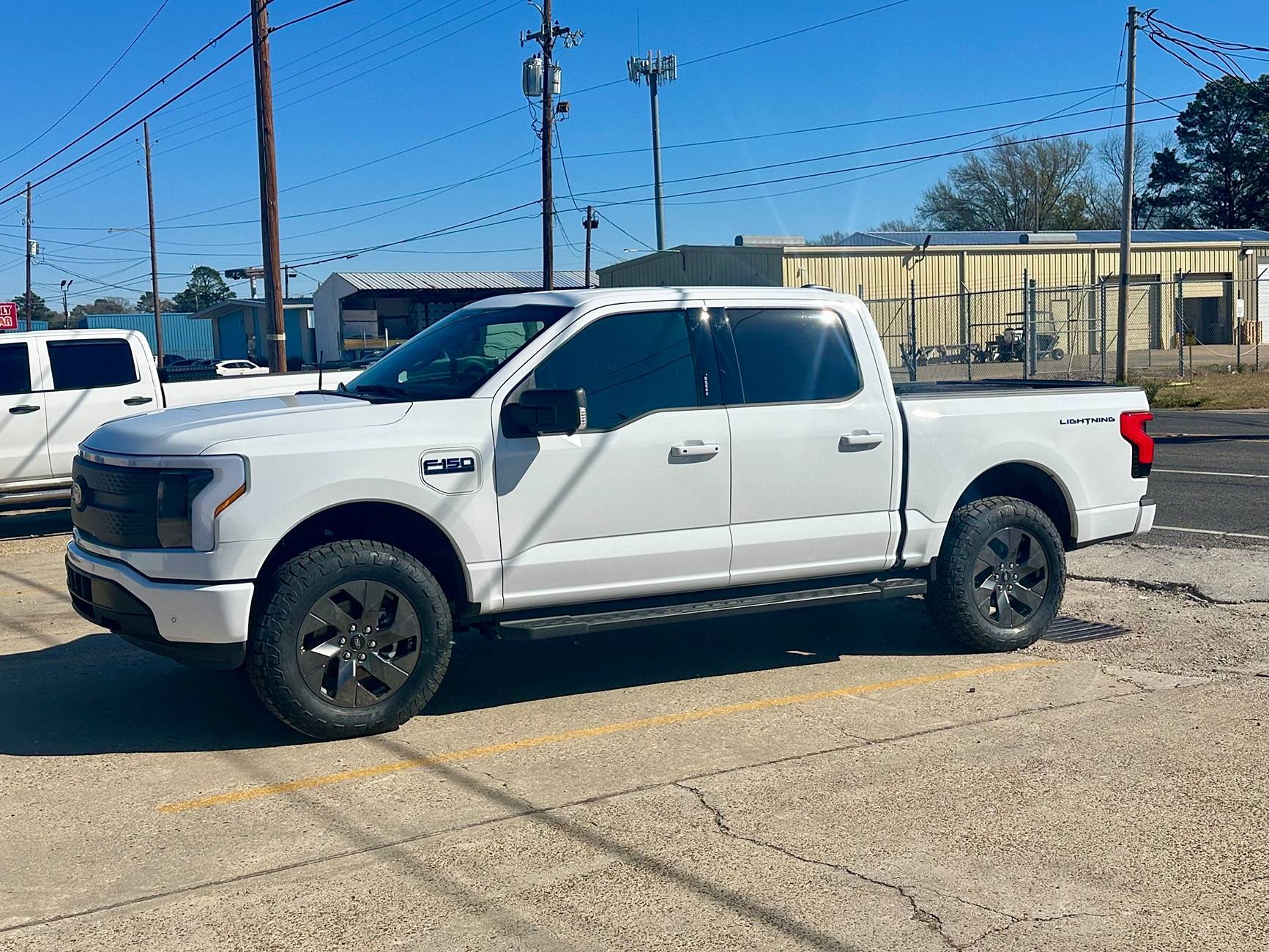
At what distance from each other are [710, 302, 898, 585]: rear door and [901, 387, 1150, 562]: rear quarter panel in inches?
7.7

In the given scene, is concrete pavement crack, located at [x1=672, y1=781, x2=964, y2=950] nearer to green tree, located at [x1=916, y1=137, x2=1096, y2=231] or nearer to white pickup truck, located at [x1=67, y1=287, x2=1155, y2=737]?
Result: white pickup truck, located at [x1=67, y1=287, x2=1155, y2=737]

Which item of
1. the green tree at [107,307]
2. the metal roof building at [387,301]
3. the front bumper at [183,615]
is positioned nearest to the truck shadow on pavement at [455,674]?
the front bumper at [183,615]

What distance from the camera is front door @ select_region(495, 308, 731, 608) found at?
6.00 meters

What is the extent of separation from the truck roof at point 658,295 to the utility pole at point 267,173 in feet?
41.7

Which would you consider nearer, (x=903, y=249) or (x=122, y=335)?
(x=122, y=335)

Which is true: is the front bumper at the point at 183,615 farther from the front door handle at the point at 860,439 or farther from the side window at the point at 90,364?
the side window at the point at 90,364

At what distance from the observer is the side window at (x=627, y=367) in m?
6.21

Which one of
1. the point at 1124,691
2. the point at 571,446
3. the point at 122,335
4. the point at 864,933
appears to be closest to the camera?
the point at 864,933

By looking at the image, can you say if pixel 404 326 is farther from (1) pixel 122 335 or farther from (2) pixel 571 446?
(2) pixel 571 446

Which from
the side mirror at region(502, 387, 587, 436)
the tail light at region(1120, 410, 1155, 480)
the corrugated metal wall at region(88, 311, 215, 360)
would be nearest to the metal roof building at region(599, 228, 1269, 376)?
the tail light at region(1120, 410, 1155, 480)

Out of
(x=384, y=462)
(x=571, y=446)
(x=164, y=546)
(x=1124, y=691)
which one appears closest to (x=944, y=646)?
(x=1124, y=691)

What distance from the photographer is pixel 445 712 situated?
6.26 m

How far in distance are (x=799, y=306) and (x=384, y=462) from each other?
2.38 meters

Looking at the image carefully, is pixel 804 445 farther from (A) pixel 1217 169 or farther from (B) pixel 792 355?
(A) pixel 1217 169
